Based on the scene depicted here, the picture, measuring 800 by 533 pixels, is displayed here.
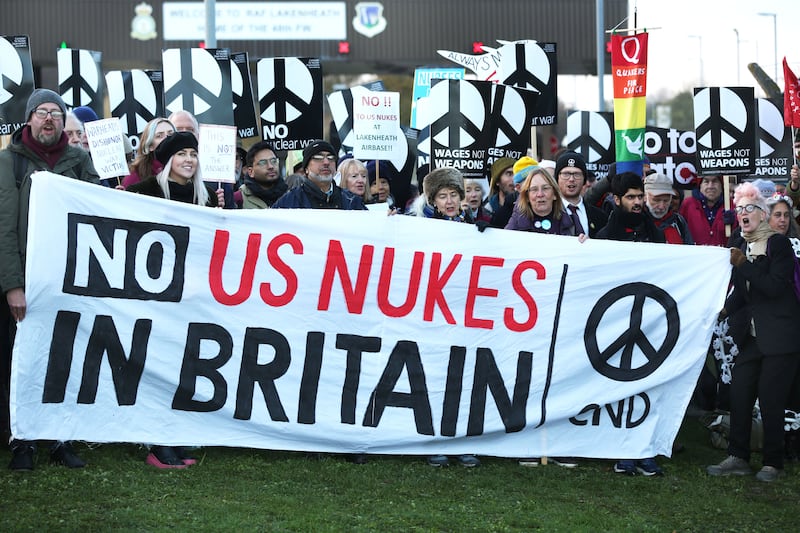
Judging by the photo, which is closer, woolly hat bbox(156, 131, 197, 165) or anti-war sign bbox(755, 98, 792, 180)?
woolly hat bbox(156, 131, 197, 165)

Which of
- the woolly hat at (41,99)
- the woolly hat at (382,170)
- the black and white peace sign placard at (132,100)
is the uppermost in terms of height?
the black and white peace sign placard at (132,100)

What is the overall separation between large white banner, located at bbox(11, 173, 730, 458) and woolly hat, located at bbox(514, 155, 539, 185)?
1.54 metres

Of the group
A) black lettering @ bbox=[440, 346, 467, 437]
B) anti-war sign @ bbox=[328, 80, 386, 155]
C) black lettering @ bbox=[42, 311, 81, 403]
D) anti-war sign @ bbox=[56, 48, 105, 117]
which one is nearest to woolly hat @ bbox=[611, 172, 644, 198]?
black lettering @ bbox=[440, 346, 467, 437]

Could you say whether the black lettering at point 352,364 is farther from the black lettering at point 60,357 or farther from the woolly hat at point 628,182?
the woolly hat at point 628,182

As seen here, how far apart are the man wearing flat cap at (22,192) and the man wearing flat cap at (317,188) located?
146cm

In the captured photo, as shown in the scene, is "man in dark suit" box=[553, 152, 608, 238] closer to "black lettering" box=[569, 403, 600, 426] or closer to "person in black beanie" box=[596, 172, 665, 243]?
"person in black beanie" box=[596, 172, 665, 243]

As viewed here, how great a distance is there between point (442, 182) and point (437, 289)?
0.89 m

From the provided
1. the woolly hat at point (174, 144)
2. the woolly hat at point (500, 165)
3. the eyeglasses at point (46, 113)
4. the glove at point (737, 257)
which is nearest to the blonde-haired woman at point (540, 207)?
the glove at point (737, 257)

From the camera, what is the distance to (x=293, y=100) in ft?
35.4

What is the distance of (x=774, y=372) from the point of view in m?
7.43

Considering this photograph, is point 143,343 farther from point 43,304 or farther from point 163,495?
point 163,495

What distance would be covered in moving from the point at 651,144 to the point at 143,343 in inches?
295

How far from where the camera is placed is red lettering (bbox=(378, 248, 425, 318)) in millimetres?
7426

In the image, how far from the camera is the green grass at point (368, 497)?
6020 mm
